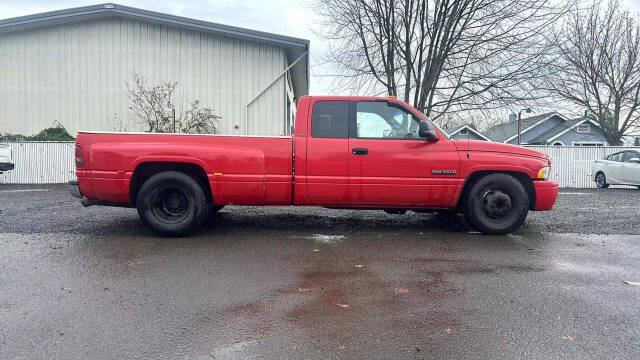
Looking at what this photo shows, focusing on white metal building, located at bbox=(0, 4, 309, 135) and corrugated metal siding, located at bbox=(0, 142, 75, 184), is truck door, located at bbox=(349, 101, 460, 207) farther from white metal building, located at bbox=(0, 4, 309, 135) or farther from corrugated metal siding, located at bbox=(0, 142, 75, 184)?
corrugated metal siding, located at bbox=(0, 142, 75, 184)

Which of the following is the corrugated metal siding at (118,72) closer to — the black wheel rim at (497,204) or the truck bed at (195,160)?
the truck bed at (195,160)

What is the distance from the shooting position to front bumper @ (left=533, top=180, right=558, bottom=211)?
5363 millimetres

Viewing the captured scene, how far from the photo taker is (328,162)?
5.22 metres

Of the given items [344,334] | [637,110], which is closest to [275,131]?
[344,334]

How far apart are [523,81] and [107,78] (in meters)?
15.5

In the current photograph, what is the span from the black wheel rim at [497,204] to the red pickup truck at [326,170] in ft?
0.04

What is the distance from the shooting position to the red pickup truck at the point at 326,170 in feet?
16.8

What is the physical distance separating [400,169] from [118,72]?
13747 mm

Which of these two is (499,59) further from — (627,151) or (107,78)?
(107,78)

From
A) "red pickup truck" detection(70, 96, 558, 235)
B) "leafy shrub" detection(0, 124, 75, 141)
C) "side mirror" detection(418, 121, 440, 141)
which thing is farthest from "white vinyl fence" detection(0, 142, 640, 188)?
"side mirror" detection(418, 121, 440, 141)

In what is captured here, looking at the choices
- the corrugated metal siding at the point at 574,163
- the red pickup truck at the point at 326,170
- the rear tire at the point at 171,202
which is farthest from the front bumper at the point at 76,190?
the corrugated metal siding at the point at 574,163

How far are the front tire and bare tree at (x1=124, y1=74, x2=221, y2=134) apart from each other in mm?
11329

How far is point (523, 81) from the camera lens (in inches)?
573

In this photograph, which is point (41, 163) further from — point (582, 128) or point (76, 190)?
point (582, 128)
